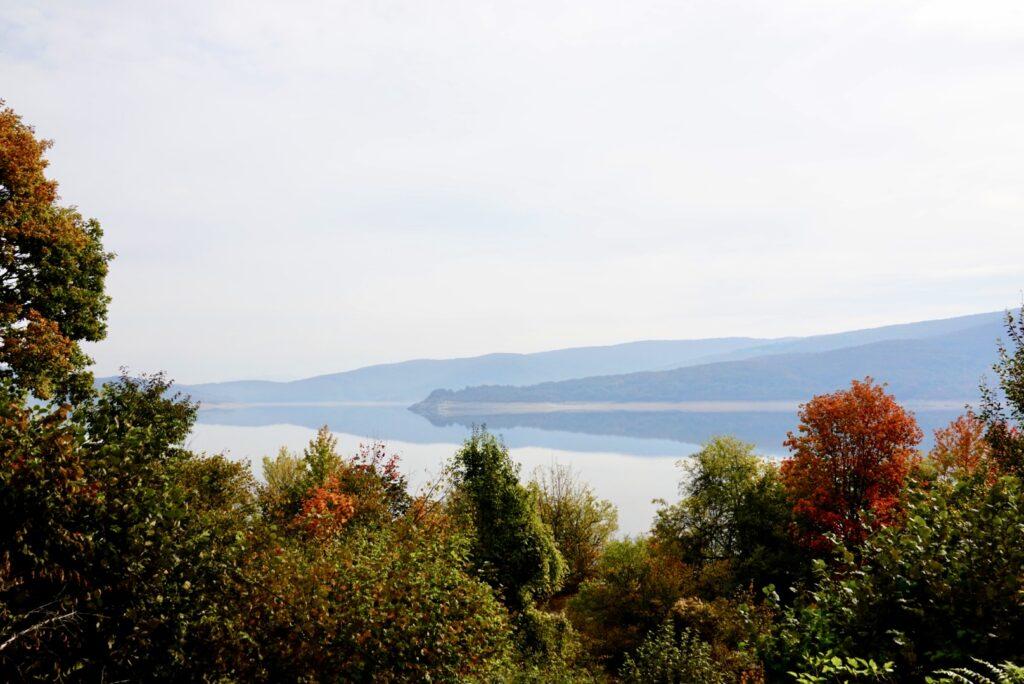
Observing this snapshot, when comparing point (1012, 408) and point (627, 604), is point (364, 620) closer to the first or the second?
point (627, 604)

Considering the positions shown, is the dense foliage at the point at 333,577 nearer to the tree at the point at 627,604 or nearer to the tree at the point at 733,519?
the tree at the point at 627,604

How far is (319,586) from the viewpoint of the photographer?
1145 cm

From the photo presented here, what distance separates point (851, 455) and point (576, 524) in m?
15.6

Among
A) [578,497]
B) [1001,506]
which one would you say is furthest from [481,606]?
[578,497]

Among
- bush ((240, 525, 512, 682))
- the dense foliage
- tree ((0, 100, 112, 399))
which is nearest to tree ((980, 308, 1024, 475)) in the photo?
the dense foliage

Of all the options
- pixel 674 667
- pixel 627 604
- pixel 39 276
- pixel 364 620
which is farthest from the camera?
pixel 627 604

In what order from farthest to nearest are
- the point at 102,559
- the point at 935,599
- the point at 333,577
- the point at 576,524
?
the point at 576,524 → the point at 333,577 → the point at 102,559 → the point at 935,599

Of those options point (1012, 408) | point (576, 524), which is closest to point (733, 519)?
point (576, 524)

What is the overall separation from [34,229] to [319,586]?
15.0 meters

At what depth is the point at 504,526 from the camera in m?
21.0

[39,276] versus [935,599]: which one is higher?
[39,276]

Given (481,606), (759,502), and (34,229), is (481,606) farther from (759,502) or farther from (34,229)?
(759,502)

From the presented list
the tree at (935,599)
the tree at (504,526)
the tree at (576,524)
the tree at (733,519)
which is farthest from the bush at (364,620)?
the tree at (576,524)

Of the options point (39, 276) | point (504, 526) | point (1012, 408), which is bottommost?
point (504, 526)
